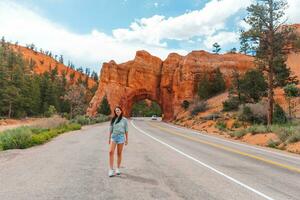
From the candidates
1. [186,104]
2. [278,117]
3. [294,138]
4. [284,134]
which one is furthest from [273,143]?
[186,104]

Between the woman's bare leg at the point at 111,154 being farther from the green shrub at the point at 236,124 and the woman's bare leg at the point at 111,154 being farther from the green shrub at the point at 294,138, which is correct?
the green shrub at the point at 236,124

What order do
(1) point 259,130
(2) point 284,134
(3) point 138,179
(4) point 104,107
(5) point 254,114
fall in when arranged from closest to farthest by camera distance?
(3) point 138,179, (2) point 284,134, (1) point 259,130, (5) point 254,114, (4) point 104,107

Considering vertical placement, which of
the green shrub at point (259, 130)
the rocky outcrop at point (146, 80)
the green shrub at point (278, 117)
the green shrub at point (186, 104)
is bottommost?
the green shrub at point (259, 130)

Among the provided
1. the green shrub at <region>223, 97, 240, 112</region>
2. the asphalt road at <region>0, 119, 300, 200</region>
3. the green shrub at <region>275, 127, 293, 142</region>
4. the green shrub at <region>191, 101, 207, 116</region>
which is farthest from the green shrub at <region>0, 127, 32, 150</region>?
the green shrub at <region>191, 101, 207, 116</region>

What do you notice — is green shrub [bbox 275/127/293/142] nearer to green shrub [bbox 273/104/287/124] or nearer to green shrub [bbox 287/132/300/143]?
green shrub [bbox 287/132/300/143]

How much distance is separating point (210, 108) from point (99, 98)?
33702 mm

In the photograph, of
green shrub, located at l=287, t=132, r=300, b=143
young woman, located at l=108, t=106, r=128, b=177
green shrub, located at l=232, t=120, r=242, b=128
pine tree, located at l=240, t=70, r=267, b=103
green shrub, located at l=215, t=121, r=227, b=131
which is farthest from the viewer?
pine tree, located at l=240, t=70, r=267, b=103

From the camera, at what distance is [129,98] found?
261 ft

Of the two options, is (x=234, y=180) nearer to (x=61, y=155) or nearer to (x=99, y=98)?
(x=61, y=155)

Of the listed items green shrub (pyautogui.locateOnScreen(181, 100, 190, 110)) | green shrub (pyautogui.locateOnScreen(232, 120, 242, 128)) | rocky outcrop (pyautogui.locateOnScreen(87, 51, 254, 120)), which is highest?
rocky outcrop (pyautogui.locateOnScreen(87, 51, 254, 120))

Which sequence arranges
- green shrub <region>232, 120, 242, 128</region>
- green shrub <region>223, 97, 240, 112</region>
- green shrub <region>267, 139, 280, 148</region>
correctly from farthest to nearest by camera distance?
green shrub <region>223, 97, 240, 112</region> → green shrub <region>232, 120, 242, 128</region> → green shrub <region>267, 139, 280, 148</region>

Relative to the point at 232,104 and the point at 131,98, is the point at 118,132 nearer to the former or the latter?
the point at 232,104

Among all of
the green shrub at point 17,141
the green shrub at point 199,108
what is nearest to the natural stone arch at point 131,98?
the green shrub at point 199,108

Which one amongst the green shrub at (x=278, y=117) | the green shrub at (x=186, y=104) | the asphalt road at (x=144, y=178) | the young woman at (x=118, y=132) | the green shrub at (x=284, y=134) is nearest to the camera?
the asphalt road at (x=144, y=178)
